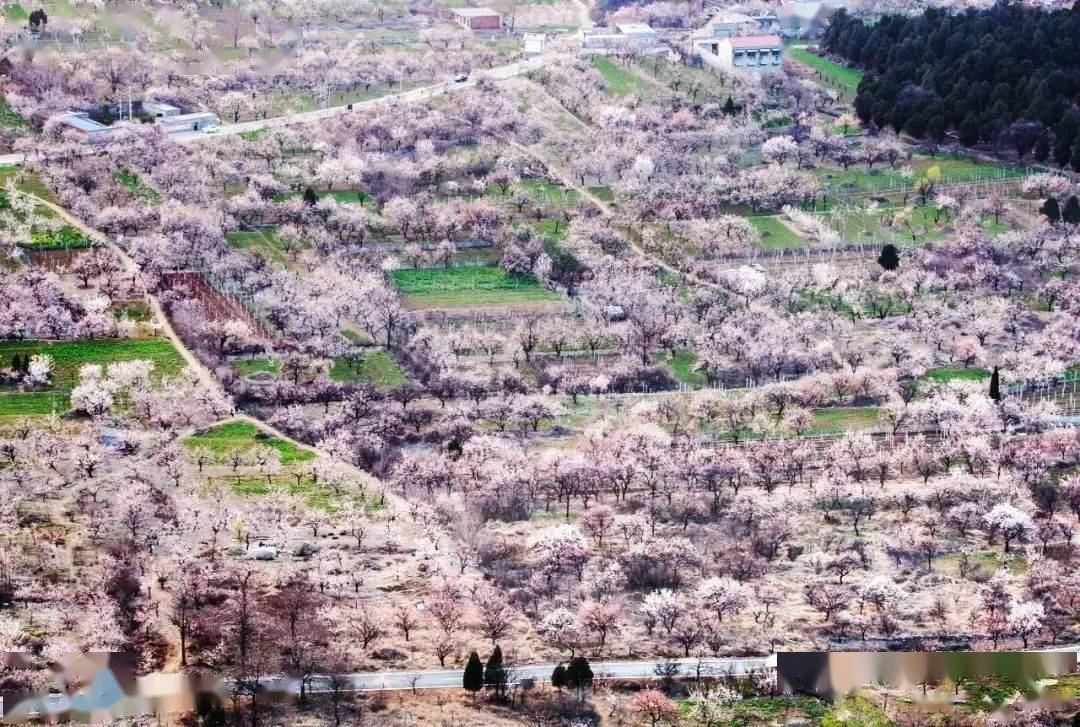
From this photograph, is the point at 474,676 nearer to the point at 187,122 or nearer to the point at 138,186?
the point at 138,186

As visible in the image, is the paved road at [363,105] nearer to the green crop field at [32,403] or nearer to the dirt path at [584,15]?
the dirt path at [584,15]

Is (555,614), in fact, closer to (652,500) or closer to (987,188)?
(652,500)

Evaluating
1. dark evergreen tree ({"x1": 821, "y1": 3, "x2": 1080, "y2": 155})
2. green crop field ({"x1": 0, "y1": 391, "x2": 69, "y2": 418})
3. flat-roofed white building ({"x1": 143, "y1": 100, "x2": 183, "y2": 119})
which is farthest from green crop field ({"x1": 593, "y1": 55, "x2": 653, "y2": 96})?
green crop field ({"x1": 0, "y1": 391, "x2": 69, "y2": 418})

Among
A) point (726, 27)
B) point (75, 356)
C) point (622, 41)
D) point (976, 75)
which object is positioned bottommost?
point (75, 356)

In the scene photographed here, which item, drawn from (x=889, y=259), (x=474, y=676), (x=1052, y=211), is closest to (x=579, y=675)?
(x=474, y=676)

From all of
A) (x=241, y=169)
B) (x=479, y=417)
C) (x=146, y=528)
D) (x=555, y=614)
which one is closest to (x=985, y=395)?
(x=479, y=417)

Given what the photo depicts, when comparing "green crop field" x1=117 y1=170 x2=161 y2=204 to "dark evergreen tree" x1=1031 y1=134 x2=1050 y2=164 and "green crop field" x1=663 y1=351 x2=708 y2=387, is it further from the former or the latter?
"dark evergreen tree" x1=1031 y1=134 x2=1050 y2=164
